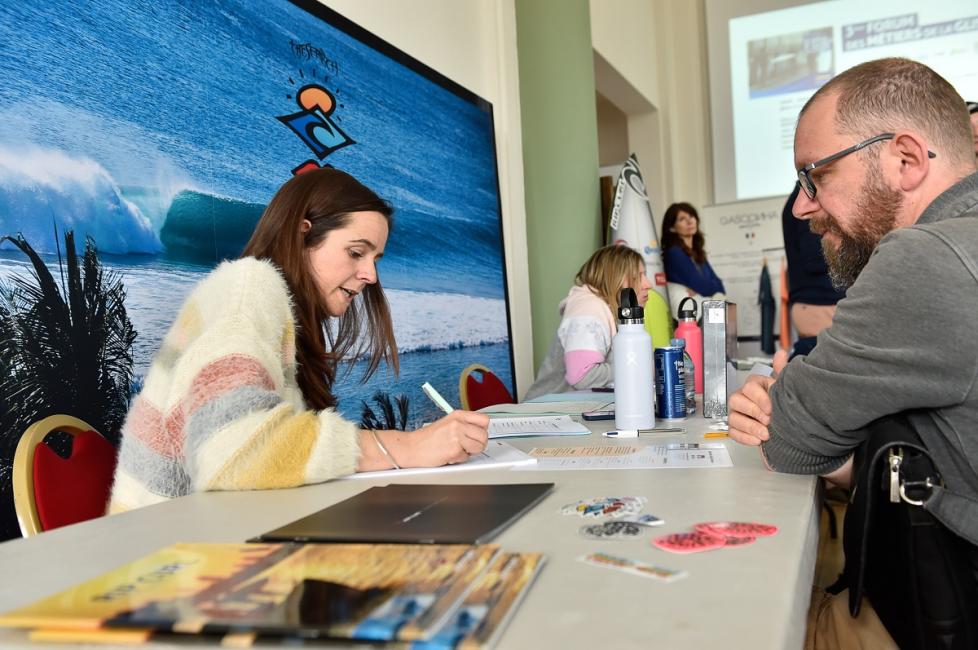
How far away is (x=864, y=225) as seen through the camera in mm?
1165

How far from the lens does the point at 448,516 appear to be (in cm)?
77

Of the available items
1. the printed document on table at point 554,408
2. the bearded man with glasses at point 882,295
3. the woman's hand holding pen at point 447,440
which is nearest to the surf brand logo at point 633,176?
the printed document on table at point 554,408

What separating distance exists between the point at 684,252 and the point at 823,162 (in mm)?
4691

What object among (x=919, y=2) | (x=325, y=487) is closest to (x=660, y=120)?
(x=919, y=2)

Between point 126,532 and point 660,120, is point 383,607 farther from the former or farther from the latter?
point 660,120

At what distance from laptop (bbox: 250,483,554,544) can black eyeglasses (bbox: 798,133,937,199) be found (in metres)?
0.64

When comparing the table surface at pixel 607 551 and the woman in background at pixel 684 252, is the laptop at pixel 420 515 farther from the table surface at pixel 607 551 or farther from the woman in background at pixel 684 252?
the woman in background at pixel 684 252

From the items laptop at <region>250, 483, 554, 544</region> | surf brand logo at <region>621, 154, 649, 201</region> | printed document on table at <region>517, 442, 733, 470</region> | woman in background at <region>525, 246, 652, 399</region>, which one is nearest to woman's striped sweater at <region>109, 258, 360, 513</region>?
laptop at <region>250, 483, 554, 544</region>

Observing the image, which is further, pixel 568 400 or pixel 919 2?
pixel 919 2

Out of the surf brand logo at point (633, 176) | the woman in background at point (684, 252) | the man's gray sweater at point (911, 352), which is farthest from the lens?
the woman in background at point (684, 252)

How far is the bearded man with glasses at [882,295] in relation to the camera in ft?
2.74

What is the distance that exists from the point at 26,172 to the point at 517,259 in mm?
2519

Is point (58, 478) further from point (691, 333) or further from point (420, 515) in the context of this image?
point (691, 333)

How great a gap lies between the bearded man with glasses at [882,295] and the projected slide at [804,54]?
207 inches
